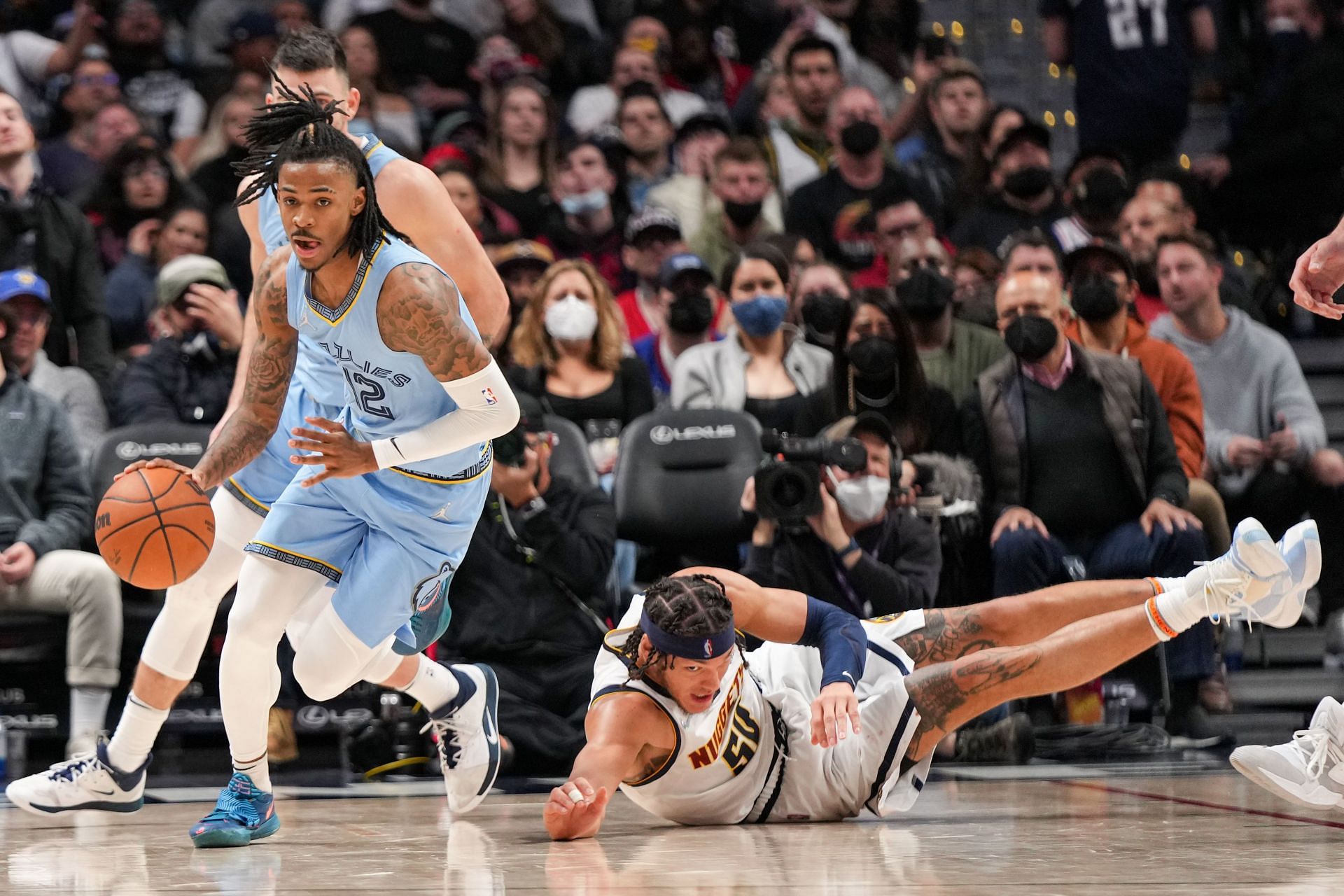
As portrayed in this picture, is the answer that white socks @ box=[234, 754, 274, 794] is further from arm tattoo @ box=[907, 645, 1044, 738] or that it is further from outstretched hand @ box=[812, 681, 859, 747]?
arm tattoo @ box=[907, 645, 1044, 738]

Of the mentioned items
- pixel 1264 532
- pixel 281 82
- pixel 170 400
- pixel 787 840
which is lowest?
pixel 787 840

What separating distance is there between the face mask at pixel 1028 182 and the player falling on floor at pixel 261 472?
4.66 meters

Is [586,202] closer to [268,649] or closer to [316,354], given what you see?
[316,354]

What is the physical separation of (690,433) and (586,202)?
2422mm

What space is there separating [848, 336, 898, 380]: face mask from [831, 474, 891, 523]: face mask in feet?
1.97

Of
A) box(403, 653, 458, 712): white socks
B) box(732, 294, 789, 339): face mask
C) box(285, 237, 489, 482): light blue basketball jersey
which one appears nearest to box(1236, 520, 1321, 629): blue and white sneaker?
box(285, 237, 489, 482): light blue basketball jersey

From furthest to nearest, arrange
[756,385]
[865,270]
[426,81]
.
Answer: [426,81] < [865,270] < [756,385]

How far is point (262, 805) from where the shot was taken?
433cm

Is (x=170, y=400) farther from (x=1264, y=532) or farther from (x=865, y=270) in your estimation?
(x=1264, y=532)

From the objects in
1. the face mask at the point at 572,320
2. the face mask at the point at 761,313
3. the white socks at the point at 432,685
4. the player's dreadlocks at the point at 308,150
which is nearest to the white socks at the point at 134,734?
the white socks at the point at 432,685

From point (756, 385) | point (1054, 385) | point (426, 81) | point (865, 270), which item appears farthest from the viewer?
point (426, 81)

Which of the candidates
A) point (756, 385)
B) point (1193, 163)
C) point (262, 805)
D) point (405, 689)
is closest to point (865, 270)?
point (756, 385)

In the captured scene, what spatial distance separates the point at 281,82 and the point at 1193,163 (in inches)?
282

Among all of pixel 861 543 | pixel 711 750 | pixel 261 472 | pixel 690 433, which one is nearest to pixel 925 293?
pixel 690 433
